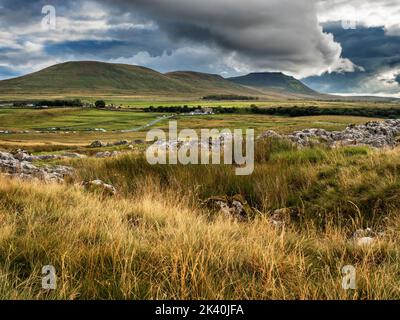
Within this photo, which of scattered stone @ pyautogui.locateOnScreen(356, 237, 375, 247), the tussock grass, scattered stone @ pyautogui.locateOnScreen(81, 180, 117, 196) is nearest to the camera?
the tussock grass

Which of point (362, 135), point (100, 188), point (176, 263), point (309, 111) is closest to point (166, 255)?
point (176, 263)

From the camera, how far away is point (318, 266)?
167 inches

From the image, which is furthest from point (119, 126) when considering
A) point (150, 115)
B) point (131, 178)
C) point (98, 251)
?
point (98, 251)

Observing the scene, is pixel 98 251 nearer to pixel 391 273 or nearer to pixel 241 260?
pixel 241 260

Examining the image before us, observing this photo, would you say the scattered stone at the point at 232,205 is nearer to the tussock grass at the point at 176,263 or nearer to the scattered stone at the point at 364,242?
the tussock grass at the point at 176,263

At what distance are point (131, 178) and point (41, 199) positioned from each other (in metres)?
4.55

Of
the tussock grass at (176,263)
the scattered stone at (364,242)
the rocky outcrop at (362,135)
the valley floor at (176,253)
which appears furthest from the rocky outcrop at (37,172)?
the rocky outcrop at (362,135)

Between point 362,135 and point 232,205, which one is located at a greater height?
point 362,135

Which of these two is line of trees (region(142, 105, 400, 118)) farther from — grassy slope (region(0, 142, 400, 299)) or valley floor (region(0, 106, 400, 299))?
grassy slope (region(0, 142, 400, 299))

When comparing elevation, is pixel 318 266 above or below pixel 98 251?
below

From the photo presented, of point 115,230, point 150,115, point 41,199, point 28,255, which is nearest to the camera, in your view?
point 28,255

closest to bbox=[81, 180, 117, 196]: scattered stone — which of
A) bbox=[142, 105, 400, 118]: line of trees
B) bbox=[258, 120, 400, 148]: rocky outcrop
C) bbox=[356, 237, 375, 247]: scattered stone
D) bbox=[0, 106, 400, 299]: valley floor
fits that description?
bbox=[0, 106, 400, 299]: valley floor

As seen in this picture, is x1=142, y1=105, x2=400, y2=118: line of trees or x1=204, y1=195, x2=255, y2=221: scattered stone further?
x1=142, y1=105, x2=400, y2=118: line of trees

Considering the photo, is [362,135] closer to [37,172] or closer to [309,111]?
[37,172]
